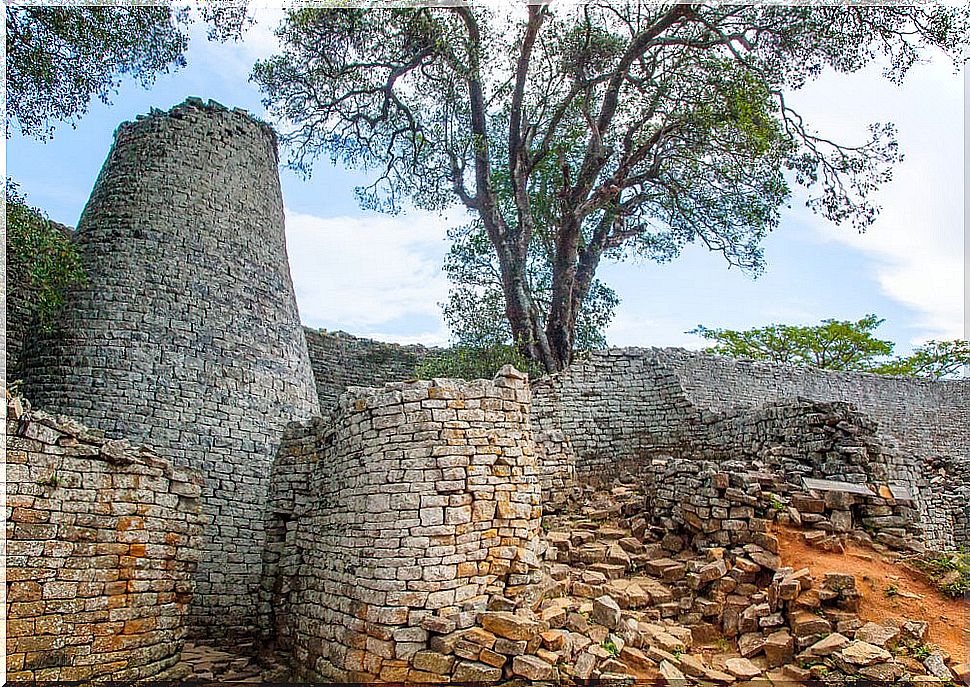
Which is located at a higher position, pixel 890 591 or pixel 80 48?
pixel 80 48

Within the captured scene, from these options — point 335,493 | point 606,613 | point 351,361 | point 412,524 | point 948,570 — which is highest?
point 351,361

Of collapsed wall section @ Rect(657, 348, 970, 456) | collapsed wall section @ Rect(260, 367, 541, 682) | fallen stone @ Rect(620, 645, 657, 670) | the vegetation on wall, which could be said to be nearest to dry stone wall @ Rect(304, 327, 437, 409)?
the vegetation on wall

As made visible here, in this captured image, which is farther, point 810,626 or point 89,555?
point 810,626

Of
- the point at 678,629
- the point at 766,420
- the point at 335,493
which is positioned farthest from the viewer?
the point at 766,420

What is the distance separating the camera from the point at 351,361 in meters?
13.6

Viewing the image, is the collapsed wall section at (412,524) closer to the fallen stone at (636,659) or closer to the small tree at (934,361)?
the fallen stone at (636,659)

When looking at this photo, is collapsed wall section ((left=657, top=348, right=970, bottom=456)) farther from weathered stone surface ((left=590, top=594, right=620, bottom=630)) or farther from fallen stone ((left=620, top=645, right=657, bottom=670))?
fallen stone ((left=620, top=645, right=657, bottom=670))

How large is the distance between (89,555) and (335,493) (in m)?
2.14

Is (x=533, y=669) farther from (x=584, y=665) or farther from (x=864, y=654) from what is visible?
(x=864, y=654)

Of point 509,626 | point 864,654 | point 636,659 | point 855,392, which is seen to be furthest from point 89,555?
point 855,392

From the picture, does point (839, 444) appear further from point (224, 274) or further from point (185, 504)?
point (224, 274)

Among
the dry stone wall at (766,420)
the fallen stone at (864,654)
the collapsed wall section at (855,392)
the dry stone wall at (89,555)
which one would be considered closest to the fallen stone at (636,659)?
the fallen stone at (864,654)

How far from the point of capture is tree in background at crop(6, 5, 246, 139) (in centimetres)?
867

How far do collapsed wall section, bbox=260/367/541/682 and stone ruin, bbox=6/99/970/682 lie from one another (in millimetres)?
22
